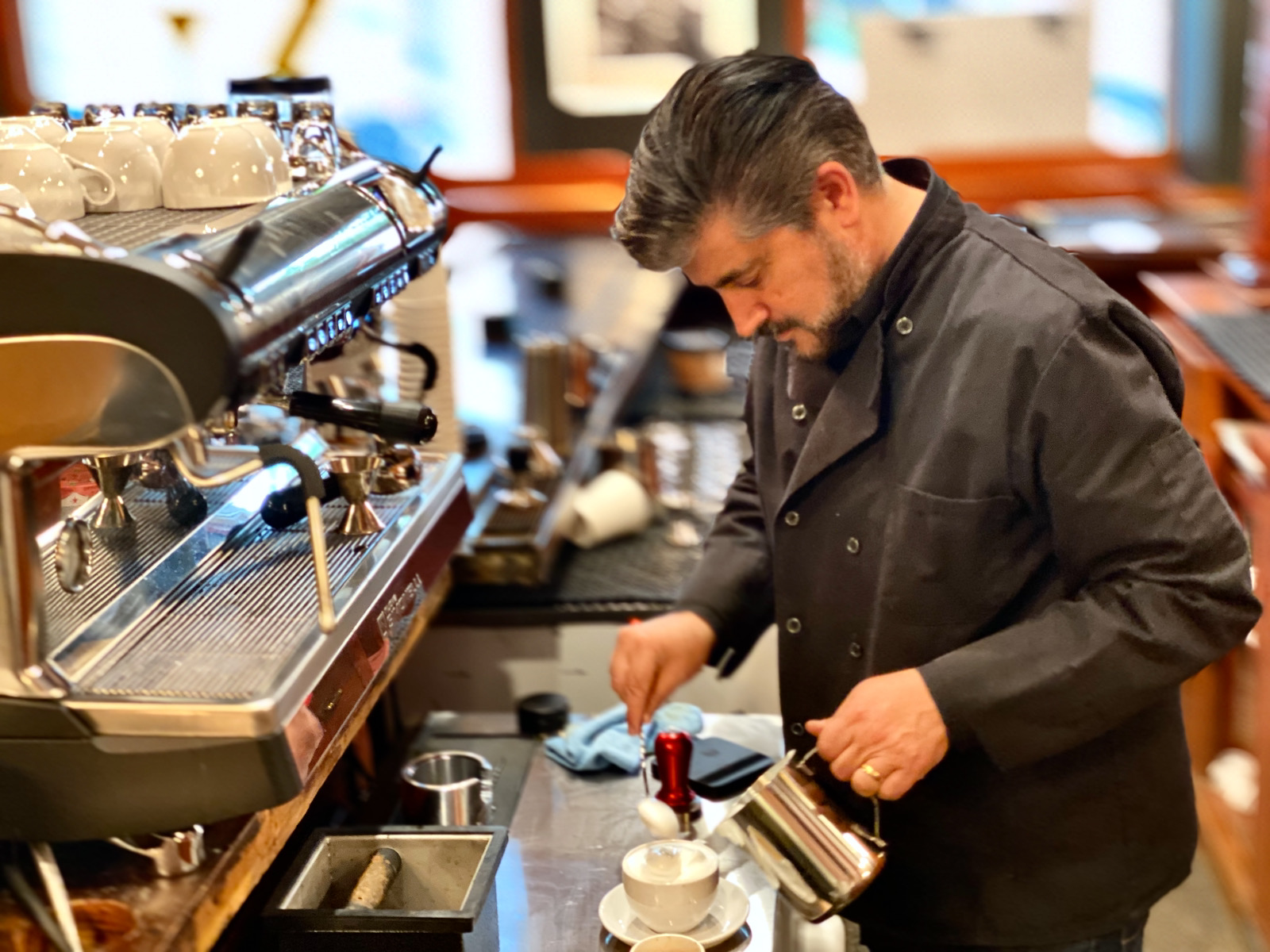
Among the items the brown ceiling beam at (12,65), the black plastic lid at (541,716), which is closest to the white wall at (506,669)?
the black plastic lid at (541,716)

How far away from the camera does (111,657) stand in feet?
4.04

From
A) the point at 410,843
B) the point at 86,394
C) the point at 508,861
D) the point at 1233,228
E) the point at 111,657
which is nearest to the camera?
the point at 86,394

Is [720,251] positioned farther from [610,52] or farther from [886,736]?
[610,52]

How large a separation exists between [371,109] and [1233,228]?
368 centimetres

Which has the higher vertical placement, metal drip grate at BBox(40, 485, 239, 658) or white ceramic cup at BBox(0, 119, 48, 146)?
white ceramic cup at BBox(0, 119, 48, 146)

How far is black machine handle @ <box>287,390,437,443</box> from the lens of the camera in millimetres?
1400

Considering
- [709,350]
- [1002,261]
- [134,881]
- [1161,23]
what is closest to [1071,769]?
[1002,261]

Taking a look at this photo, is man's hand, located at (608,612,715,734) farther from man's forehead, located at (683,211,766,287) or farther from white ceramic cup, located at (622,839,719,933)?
man's forehead, located at (683,211,766,287)

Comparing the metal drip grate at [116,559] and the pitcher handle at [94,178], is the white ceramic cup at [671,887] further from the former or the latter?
the pitcher handle at [94,178]

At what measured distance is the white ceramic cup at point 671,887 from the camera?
145 centimetres

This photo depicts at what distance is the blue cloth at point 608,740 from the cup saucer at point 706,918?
356 millimetres

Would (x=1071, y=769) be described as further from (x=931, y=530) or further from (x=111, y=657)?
(x=111, y=657)

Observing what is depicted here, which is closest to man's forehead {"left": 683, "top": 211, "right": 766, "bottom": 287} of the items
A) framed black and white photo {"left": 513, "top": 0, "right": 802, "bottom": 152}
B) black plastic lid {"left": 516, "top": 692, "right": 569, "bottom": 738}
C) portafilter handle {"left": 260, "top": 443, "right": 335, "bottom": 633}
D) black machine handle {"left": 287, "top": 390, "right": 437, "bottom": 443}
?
black machine handle {"left": 287, "top": 390, "right": 437, "bottom": 443}

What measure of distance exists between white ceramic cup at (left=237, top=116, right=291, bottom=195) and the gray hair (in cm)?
40
